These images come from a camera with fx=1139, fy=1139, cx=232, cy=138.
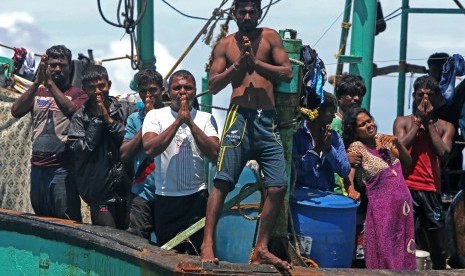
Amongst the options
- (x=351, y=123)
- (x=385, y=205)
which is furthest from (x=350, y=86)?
(x=385, y=205)

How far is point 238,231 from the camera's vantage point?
7.10 meters

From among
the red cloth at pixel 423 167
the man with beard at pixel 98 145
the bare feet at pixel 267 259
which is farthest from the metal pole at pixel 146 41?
the bare feet at pixel 267 259

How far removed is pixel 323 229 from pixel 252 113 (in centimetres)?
90

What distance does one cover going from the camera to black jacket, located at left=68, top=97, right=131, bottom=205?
8078mm

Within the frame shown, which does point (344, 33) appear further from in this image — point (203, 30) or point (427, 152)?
point (427, 152)

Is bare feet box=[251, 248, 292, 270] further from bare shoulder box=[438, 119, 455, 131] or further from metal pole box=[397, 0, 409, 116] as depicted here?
metal pole box=[397, 0, 409, 116]

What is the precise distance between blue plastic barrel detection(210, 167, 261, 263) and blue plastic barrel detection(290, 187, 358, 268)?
0.88 ft

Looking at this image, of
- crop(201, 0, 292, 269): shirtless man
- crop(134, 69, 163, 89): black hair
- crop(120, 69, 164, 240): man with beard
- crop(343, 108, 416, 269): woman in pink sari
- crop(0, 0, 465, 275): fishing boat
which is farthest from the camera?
crop(134, 69, 163, 89): black hair

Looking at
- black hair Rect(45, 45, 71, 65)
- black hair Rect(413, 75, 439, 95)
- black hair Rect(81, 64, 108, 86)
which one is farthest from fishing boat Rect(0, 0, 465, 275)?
black hair Rect(45, 45, 71, 65)

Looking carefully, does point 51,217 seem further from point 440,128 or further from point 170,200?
point 440,128

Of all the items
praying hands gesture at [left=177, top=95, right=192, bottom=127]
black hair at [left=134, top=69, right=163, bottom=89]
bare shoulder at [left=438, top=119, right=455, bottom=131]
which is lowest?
praying hands gesture at [left=177, top=95, right=192, bottom=127]

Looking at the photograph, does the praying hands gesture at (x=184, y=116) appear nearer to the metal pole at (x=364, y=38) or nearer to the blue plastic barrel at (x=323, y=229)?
the blue plastic barrel at (x=323, y=229)

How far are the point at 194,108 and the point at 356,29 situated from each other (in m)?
1.94

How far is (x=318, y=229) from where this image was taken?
6.98 metres
